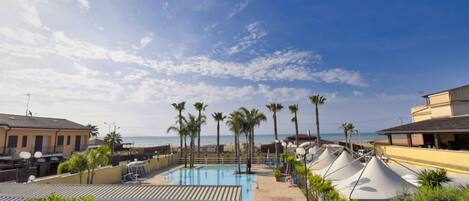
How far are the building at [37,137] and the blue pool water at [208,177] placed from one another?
10.5 metres

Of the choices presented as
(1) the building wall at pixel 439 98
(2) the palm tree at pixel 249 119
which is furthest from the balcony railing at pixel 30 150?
Answer: (1) the building wall at pixel 439 98

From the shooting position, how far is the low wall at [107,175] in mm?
16219

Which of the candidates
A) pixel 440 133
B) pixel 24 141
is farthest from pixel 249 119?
pixel 24 141

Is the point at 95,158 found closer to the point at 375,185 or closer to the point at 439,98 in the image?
the point at 375,185

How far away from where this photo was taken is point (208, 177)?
2808 cm

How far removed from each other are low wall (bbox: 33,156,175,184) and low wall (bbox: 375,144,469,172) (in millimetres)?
22301

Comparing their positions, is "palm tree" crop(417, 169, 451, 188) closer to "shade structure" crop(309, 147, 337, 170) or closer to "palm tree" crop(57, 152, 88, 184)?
"shade structure" crop(309, 147, 337, 170)

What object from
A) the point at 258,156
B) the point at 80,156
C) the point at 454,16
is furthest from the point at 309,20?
the point at 258,156

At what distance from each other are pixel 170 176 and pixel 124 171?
450cm

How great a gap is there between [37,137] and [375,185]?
27.5 metres

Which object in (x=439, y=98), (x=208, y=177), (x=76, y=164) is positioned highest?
(x=439, y=98)

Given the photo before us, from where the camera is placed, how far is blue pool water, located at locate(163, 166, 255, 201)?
25.0 meters

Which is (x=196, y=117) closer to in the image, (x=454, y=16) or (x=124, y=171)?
(x=124, y=171)

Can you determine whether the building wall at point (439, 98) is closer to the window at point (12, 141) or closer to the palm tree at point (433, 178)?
the palm tree at point (433, 178)
